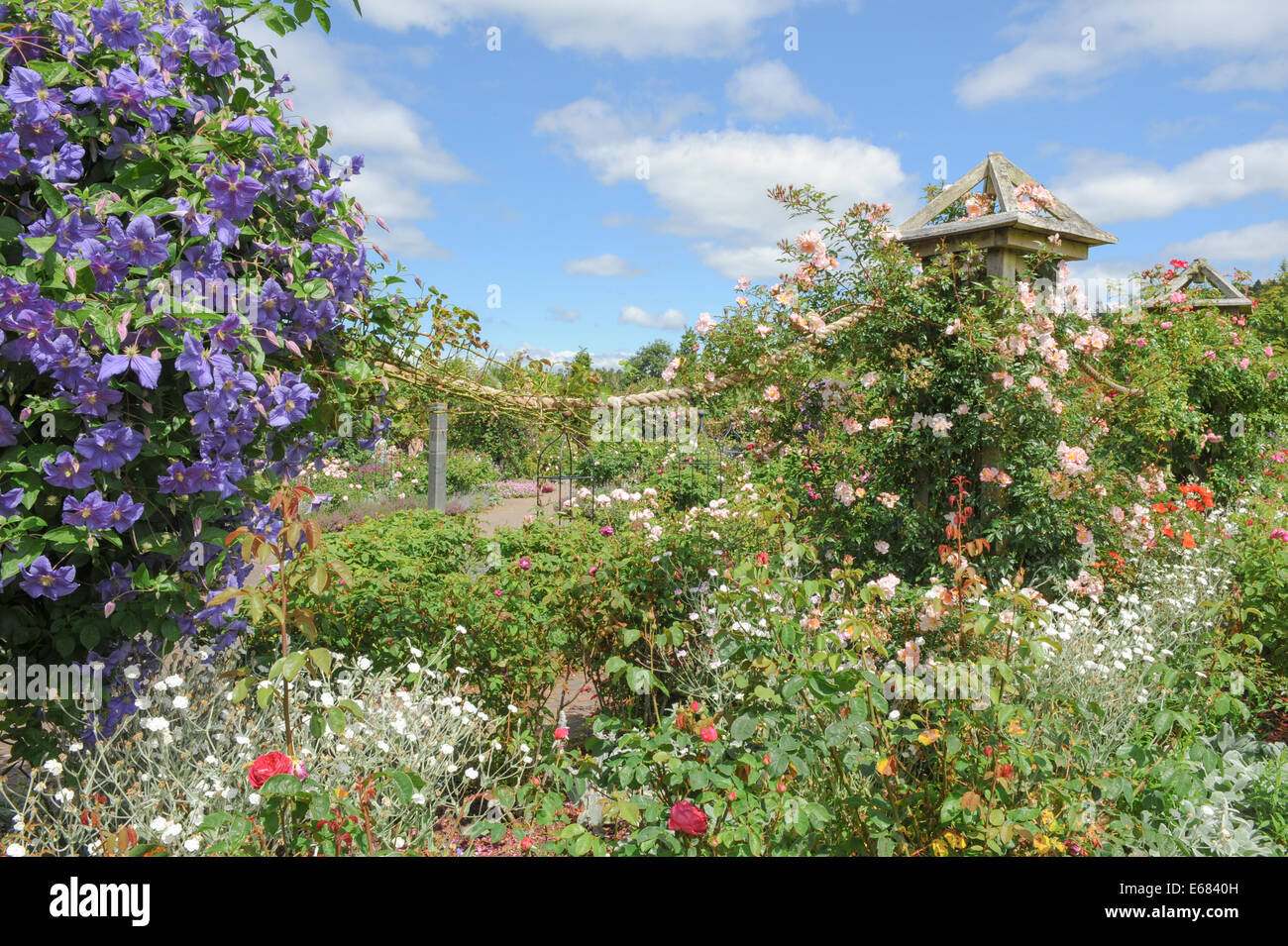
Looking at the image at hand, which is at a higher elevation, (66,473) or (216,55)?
(216,55)

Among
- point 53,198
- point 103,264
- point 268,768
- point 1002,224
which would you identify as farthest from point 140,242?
point 1002,224

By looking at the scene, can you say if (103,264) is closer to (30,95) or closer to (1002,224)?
(30,95)

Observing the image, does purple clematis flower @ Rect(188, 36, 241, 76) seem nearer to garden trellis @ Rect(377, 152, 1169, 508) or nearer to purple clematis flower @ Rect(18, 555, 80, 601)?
purple clematis flower @ Rect(18, 555, 80, 601)

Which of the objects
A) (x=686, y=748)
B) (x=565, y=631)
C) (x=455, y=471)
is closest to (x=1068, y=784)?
(x=686, y=748)

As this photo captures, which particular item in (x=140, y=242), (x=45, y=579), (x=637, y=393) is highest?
(x=140, y=242)

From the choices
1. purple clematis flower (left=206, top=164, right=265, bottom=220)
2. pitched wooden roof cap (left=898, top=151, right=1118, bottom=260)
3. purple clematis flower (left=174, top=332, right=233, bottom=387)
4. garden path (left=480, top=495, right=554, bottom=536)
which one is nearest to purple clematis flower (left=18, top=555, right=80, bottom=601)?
purple clematis flower (left=174, top=332, right=233, bottom=387)

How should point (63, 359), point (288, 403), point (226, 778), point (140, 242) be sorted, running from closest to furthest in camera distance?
1. point (63, 359)
2. point (140, 242)
3. point (288, 403)
4. point (226, 778)

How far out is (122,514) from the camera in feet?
6.17

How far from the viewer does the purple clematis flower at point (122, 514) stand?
Result: 187 cm

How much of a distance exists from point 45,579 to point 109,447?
0.35 m

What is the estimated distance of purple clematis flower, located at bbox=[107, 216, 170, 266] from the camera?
6.10 ft

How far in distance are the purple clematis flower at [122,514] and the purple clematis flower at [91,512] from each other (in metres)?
0.01

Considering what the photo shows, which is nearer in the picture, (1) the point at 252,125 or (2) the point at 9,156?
(2) the point at 9,156

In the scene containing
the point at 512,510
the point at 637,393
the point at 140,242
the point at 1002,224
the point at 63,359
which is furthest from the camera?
the point at 512,510
